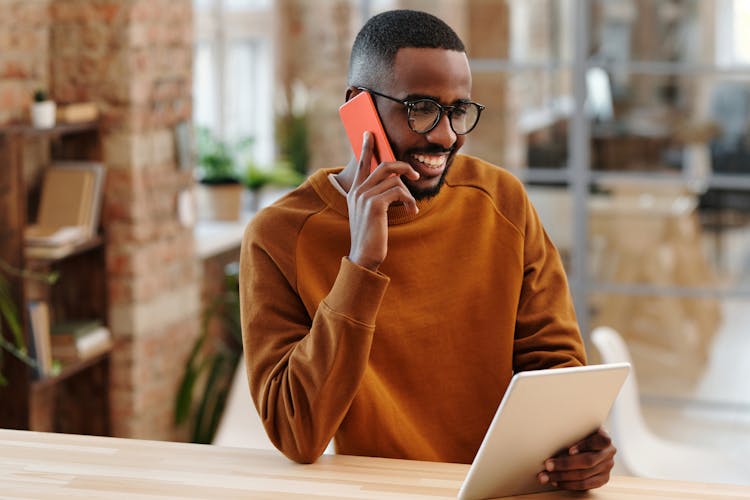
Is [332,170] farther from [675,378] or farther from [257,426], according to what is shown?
[675,378]

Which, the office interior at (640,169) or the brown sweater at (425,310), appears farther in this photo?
the office interior at (640,169)

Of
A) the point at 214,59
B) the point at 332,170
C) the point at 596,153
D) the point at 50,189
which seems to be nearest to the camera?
the point at 332,170

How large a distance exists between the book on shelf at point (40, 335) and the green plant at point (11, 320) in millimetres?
36

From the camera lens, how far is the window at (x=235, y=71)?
634cm

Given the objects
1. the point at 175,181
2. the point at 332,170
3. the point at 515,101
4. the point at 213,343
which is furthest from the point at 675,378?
the point at 332,170

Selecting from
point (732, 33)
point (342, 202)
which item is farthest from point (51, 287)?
point (732, 33)

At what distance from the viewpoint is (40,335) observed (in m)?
3.56

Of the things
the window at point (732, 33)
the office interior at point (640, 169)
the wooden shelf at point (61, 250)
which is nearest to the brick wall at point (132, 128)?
the wooden shelf at point (61, 250)

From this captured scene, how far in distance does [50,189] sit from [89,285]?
1.28 feet

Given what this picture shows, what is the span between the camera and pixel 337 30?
6.60 m

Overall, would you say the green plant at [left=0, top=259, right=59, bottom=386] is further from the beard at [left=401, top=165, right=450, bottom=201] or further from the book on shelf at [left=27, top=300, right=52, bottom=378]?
the beard at [left=401, top=165, right=450, bottom=201]

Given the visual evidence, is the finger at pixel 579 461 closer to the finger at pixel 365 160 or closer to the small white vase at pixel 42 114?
the finger at pixel 365 160

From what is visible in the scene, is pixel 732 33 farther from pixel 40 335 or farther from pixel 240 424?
pixel 40 335

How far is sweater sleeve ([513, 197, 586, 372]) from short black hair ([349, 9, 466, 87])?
1.15 feet
